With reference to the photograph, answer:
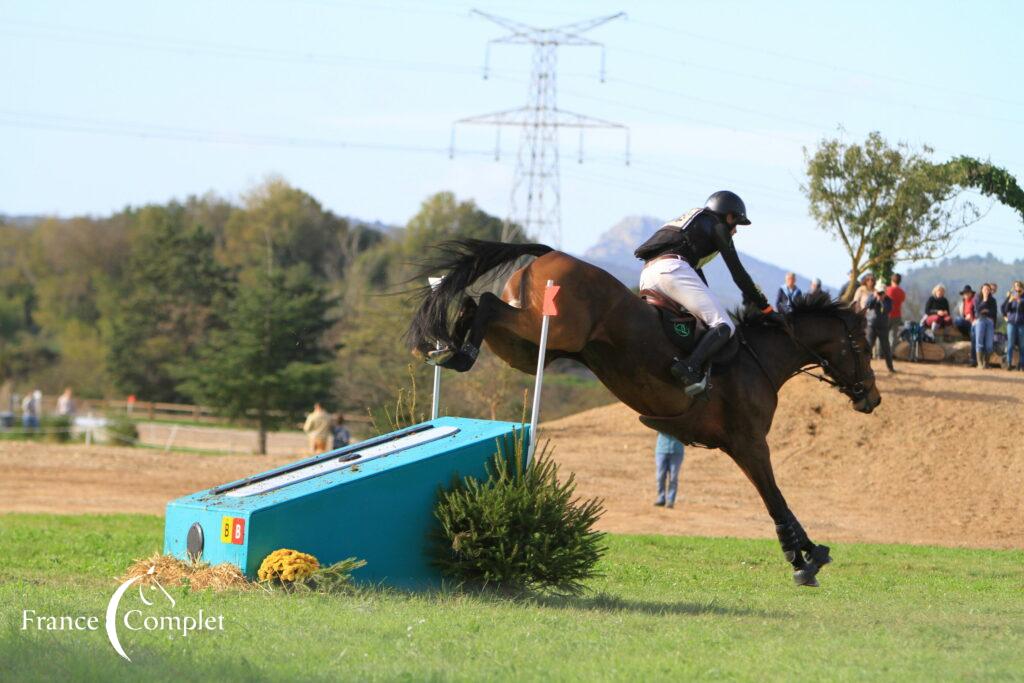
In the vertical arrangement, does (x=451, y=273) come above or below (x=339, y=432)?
above

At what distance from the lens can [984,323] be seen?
28969mm

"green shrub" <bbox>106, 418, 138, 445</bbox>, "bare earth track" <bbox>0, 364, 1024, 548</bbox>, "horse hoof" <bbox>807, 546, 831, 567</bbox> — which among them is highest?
"horse hoof" <bbox>807, 546, 831, 567</bbox>

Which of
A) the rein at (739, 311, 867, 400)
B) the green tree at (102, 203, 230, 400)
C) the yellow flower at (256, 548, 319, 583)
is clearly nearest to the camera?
the yellow flower at (256, 548, 319, 583)

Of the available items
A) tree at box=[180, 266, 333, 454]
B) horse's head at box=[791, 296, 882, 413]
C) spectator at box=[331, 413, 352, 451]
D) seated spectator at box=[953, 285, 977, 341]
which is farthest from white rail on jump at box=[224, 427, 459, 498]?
tree at box=[180, 266, 333, 454]

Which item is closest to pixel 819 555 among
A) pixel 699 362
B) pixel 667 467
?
pixel 699 362

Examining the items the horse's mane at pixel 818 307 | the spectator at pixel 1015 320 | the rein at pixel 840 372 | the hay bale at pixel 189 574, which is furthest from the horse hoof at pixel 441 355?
the spectator at pixel 1015 320

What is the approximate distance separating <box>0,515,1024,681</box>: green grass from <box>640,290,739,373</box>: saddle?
1878 mm

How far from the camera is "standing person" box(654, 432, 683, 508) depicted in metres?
20.7

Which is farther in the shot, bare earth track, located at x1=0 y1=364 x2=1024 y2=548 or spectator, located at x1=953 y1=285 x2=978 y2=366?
spectator, located at x1=953 y1=285 x2=978 y2=366

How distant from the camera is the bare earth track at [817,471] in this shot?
22423 mm

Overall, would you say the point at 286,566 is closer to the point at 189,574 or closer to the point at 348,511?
the point at 348,511

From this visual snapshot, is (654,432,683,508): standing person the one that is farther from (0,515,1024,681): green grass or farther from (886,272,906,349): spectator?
(0,515,1024,681): green grass

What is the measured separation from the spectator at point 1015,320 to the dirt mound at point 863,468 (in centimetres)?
75

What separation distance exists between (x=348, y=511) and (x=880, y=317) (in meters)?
20.6
